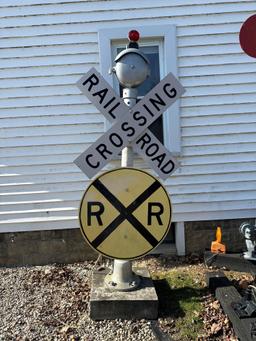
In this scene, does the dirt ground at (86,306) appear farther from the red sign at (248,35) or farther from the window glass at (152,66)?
the red sign at (248,35)

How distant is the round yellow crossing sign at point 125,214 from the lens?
3396 millimetres

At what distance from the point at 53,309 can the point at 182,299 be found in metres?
1.24

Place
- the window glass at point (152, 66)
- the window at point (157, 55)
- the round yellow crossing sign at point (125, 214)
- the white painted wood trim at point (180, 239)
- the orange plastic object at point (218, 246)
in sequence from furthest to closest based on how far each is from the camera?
1. the white painted wood trim at point (180, 239)
2. the window glass at point (152, 66)
3. the window at point (157, 55)
4. the orange plastic object at point (218, 246)
5. the round yellow crossing sign at point (125, 214)

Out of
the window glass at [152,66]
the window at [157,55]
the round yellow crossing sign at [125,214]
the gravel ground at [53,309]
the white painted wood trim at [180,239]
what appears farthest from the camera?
the white painted wood trim at [180,239]

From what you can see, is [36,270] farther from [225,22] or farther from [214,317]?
[225,22]

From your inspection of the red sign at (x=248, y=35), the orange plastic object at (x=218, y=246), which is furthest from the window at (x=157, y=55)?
the orange plastic object at (x=218, y=246)

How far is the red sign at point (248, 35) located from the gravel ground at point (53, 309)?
10.5 feet

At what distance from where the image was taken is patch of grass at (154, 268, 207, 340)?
377 cm

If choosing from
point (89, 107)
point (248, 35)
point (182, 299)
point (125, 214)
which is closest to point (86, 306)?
point (182, 299)

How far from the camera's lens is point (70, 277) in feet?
16.5

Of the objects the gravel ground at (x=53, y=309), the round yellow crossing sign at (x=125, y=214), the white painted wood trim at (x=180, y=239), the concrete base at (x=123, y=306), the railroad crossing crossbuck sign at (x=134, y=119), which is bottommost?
the gravel ground at (x=53, y=309)

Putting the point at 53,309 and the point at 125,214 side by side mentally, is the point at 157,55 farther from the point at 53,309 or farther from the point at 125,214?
the point at 53,309

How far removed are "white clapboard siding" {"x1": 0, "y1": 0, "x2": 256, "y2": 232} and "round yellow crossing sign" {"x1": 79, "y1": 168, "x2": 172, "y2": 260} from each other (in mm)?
2014

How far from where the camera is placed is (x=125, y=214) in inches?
135
